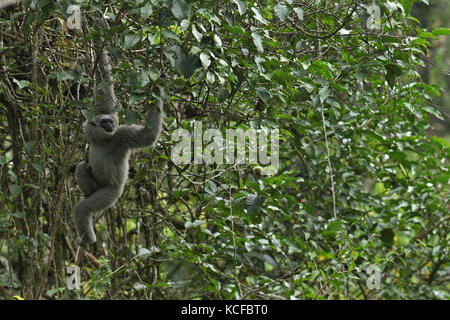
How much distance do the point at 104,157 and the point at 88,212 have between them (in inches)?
19.3

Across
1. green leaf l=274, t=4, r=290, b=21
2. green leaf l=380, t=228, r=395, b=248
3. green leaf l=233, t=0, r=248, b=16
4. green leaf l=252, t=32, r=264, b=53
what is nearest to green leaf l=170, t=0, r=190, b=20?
green leaf l=233, t=0, r=248, b=16

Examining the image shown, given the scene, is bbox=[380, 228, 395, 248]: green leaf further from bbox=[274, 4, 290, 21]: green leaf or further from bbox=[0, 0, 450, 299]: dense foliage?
bbox=[274, 4, 290, 21]: green leaf

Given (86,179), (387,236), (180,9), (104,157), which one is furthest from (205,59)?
(387,236)

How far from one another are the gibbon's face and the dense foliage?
167mm

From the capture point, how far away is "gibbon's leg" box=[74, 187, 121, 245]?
14.6 feet

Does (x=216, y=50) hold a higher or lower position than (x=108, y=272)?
higher

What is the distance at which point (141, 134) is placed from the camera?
4227 millimetres

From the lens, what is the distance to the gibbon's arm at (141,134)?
158 inches
